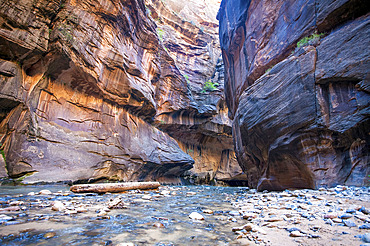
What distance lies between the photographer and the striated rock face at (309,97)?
5520 millimetres

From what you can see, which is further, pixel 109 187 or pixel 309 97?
pixel 109 187

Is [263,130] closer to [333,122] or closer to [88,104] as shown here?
[333,122]

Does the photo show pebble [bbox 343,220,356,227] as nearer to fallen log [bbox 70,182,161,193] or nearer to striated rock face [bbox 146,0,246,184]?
fallen log [bbox 70,182,161,193]

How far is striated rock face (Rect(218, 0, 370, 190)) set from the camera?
5.52m

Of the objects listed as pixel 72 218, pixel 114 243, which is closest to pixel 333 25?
pixel 114 243

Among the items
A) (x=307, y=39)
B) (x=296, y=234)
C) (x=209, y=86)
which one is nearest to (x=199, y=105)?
(x=209, y=86)

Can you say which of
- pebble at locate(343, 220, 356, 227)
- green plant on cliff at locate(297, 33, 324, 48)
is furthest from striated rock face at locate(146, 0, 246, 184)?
pebble at locate(343, 220, 356, 227)

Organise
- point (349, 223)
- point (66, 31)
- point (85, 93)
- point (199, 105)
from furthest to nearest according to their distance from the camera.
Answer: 1. point (199, 105)
2. point (85, 93)
3. point (66, 31)
4. point (349, 223)

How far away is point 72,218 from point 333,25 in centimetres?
947

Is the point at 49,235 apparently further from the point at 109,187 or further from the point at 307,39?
the point at 307,39

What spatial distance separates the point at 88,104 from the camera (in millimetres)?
13617

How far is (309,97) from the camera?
21.2ft

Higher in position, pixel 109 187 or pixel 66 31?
pixel 66 31

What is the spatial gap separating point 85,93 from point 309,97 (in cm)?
1377
